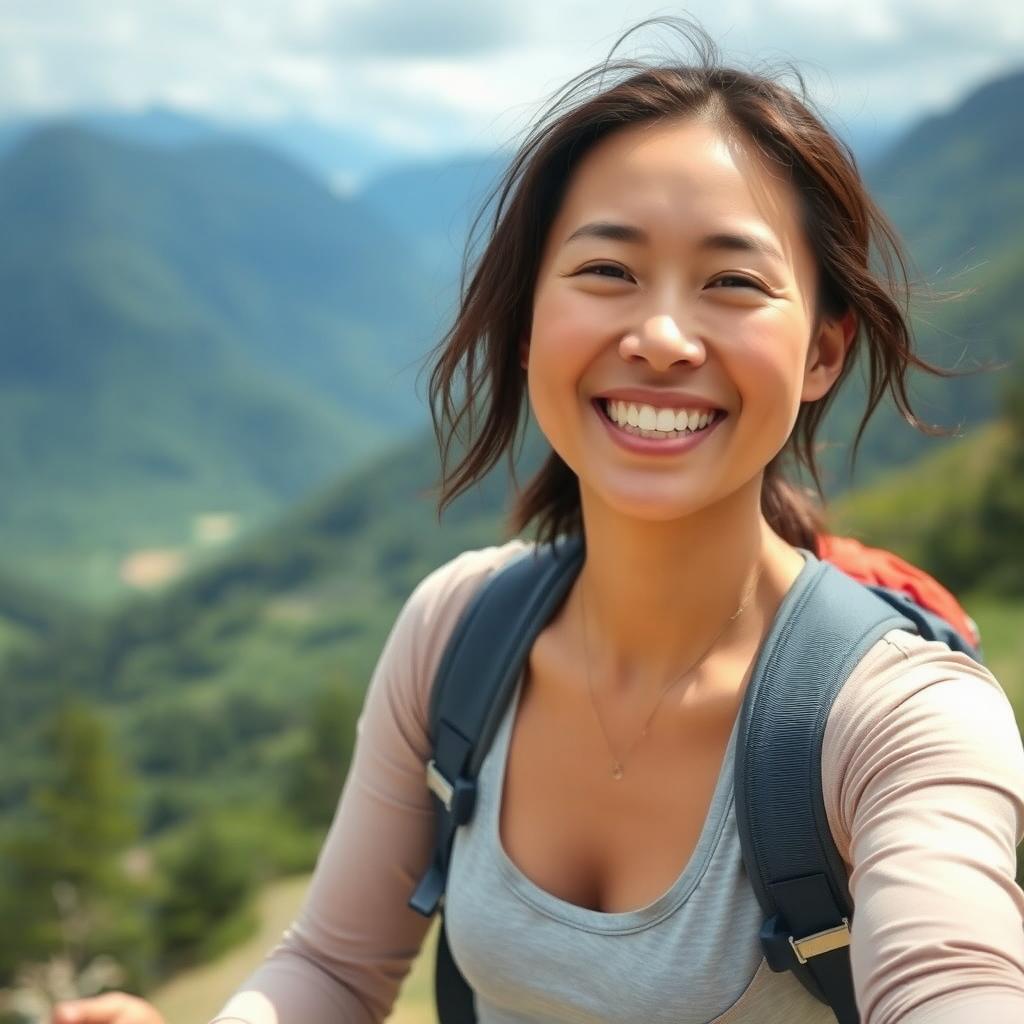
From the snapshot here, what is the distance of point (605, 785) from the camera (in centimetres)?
257

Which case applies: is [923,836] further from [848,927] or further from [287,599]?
[287,599]

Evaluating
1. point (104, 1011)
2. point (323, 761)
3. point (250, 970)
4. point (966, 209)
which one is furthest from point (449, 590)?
point (966, 209)

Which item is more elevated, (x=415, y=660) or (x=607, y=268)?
(x=607, y=268)

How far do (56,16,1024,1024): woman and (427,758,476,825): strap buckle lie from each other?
27 mm

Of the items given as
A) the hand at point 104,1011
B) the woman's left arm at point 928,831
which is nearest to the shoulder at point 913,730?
the woman's left arm at point 928,831

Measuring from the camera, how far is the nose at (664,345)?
2.29 m

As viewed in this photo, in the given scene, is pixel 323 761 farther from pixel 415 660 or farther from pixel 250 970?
pixel 415 660

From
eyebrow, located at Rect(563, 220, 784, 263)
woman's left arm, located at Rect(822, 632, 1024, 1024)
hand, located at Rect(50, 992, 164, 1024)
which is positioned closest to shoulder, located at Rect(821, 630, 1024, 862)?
woman's left arm, located at Rect(822, 632, 1024, 1024)

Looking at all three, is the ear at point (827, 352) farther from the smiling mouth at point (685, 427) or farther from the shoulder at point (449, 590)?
the shoulder at point (449, 590)

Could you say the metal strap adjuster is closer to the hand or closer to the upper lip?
the upper lip

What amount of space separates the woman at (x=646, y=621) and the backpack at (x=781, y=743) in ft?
0.13

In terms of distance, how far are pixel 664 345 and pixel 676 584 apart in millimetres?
512

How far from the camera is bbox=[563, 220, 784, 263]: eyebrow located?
234 cm

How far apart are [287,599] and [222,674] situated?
17782 mm
